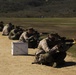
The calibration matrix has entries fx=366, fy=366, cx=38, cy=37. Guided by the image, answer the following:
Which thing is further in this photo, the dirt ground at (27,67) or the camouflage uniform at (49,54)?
the camouflage uniform at (49,54)

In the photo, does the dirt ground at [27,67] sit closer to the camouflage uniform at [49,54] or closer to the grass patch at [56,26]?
the camouflage uniform at [49,54]

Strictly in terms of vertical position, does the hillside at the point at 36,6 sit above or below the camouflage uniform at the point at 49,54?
above

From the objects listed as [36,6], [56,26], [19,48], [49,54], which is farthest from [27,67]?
[36,6]

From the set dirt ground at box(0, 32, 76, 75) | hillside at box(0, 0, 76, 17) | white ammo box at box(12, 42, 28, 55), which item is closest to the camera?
dirt ground at box(0, 32, 76, 75)

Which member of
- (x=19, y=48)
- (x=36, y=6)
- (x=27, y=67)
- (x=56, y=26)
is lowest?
(x=27, y=67)

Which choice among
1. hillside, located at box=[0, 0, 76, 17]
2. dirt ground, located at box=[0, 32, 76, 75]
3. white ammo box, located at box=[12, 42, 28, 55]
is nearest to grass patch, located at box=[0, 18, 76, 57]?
white ammo box, located at box=[12, 42, 28, 55]

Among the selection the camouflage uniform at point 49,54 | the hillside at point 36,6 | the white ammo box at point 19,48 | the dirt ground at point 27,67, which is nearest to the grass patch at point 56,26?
the white ammo box at point 19,48

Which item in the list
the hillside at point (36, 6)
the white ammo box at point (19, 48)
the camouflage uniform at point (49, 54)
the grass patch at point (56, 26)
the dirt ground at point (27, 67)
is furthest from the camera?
the hillside at point (36, 6)

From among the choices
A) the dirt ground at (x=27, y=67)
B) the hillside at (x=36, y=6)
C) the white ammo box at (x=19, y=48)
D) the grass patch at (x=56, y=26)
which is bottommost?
the dirt ground at (x=27, y=67)

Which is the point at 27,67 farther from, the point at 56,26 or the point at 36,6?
the point at 36,6

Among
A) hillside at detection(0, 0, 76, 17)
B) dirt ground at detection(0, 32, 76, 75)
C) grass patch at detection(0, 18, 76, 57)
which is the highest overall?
hillside at detection(0, 0, 76, 17)

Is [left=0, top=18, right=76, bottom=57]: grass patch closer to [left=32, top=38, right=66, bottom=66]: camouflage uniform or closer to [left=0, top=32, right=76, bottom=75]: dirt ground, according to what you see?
[left=0, top=32, right=76, bottom=75]: dirt ground

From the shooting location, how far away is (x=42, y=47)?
50.8 ft

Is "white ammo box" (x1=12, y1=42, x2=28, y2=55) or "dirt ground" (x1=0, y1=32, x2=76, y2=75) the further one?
"white ammo box" (x1=12, y1=42, x2=28, y2=55)
